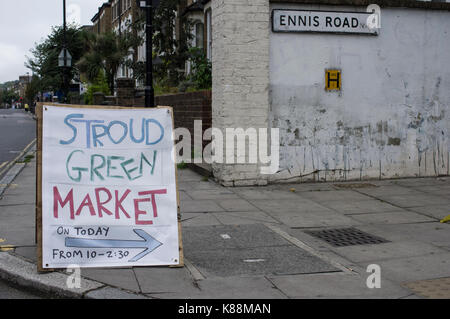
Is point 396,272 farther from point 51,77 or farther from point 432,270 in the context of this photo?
point 51,77

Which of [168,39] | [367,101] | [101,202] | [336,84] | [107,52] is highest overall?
[107,52]

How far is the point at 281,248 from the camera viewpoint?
6273 mm

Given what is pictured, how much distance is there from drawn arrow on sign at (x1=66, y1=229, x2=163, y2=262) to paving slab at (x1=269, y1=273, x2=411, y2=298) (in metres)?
1.19

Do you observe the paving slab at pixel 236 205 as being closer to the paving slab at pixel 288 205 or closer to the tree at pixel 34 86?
the paving slab at pixel 288 205

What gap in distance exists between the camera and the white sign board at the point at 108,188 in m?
5.41

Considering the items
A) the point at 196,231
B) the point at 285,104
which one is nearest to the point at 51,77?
the point at 285,104

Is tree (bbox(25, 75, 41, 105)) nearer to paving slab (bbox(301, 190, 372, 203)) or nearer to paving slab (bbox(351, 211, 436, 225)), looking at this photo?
paving slab (bbox(301, 190, 372, 203))

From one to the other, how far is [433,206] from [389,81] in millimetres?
3176

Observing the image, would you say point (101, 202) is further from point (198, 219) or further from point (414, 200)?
point (414, 200)

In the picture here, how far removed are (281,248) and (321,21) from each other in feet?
18.5

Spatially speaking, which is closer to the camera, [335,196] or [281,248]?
[281,248]

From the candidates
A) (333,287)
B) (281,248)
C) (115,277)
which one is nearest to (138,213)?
(115,277)

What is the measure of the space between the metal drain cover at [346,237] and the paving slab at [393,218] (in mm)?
623

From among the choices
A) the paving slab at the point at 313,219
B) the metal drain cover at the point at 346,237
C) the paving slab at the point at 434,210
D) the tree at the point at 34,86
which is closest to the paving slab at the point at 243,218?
the paving slab at the point at 313,219
